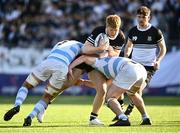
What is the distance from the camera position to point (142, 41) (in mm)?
15727

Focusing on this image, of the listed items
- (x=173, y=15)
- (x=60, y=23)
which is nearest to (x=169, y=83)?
(x=173, y=15)

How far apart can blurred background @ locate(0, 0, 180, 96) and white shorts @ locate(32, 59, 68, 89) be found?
12.7 m

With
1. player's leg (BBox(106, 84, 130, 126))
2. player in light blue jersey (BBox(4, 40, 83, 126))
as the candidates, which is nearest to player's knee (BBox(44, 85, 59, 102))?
player in light blue jersey (BBox(4, 40, 83, 126))

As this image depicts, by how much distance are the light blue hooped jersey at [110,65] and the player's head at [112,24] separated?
54cm

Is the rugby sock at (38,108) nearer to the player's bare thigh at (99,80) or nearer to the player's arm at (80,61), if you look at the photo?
the player's arm at (80,61)

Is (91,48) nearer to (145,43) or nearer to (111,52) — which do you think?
(111,52)

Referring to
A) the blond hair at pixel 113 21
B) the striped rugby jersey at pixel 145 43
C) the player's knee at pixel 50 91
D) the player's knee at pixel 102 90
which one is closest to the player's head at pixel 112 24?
the blond hair at pixel 113 21

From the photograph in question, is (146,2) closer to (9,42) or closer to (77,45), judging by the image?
(9,42)

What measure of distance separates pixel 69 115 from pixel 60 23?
13.1 m

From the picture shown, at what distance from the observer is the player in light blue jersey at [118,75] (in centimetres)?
1307

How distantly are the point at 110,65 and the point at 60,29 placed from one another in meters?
16.2

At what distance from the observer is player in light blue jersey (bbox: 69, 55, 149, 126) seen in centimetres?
1307

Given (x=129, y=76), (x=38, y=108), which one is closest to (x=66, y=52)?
(x=38, y=108)

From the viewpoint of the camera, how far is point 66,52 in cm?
1361
